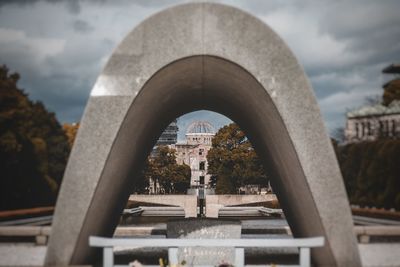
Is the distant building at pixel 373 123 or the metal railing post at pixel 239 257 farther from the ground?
the distant building at pixel 373 123

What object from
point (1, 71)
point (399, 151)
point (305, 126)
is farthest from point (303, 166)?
point (1, 71)

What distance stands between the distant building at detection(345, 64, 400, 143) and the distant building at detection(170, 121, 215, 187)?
128 ft

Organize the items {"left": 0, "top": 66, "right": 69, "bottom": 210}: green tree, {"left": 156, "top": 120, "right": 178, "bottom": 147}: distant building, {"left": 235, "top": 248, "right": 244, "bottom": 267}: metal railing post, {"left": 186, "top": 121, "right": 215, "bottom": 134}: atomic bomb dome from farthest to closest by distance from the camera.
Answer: {"left": 186, "top": 121, "right": 215, "bottom": 134}: atomic bomb dome, {"left": 156, "top": 120, "right": 178, "bottom": 147}: distant building, {"left": 0, "top": 66, "right": 69, "bottom": 210}: green tree, {"left": 235, "top": 248, "right": 244, "bottom": 267}: metal railing post

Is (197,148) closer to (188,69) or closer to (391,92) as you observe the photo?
(391,92)

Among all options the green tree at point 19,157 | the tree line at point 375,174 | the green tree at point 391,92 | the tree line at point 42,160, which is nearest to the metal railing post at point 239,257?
the tree line at point 42,160

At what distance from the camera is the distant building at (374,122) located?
46.2 meters

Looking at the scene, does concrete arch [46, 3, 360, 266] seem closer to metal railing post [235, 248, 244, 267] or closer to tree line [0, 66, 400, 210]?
metal railing post [235, 248, 244, 267]

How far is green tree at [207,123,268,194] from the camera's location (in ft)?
154

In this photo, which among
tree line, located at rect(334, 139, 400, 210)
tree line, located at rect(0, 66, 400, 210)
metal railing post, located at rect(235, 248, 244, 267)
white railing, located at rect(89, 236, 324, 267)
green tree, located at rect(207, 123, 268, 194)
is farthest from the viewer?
green tree, located at rect(207, 123, 268, 194)

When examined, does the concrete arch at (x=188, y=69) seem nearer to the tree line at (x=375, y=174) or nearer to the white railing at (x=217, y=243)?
the white railing at (x=217, y=243)

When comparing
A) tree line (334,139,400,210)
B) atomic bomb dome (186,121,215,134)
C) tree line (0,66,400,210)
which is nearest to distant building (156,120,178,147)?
atomic bomb dome (186,121,215,134)

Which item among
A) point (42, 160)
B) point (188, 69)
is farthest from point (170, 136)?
point (188, 69)

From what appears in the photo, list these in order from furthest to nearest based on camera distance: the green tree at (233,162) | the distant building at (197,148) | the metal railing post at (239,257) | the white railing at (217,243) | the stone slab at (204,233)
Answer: the distant building at (197,148)
the green tree at (233,162)
the stone slab at (204,233)
the metal railing post at (239,257)
the white railing at (217,243)

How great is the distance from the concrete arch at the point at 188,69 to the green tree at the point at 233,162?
3857cm
